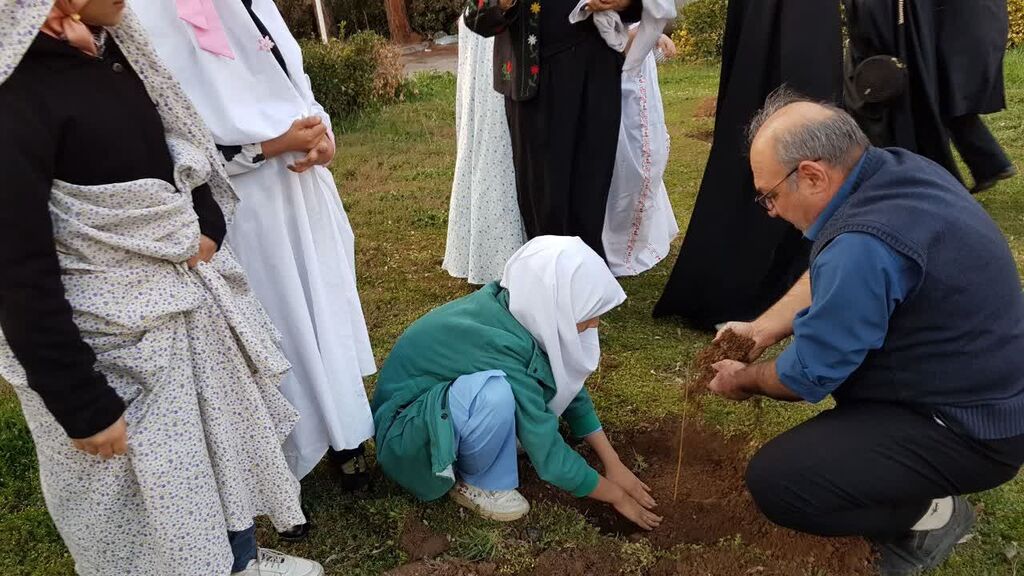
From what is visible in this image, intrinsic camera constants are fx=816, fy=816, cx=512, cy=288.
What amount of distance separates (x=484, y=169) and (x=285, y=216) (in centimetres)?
175

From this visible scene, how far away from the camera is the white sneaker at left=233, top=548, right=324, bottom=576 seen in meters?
2.23

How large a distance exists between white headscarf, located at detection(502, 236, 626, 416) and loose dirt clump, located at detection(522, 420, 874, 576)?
0.51 metres

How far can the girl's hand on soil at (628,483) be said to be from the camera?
2.59 meters

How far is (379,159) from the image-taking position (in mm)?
6984

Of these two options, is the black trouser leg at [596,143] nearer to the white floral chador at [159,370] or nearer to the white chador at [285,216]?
the white chador at [285,216]

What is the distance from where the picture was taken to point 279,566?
2.26 m

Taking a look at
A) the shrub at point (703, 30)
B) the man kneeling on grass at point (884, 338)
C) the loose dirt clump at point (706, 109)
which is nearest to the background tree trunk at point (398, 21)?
the shrub at point (703, 30)

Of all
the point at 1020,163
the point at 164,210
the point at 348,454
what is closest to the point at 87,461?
the point at 164,210

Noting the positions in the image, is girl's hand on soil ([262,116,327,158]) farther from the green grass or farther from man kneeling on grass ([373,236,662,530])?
the green grass

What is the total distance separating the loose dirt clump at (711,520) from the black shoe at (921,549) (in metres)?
0.05

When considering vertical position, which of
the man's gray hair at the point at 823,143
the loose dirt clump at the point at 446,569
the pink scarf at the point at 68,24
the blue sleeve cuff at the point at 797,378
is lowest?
the loose dirt clump at the point at 446,569

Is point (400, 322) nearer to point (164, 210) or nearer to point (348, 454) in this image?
point (348, 454)

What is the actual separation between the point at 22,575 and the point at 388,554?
1.07 meters

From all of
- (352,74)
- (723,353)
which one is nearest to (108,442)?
(723,353)
